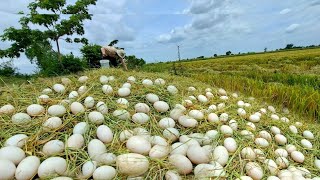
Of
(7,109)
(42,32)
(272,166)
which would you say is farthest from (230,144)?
(42,32)

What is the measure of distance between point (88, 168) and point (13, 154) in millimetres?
379

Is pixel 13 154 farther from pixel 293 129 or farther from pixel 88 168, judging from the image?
pixel 293 129

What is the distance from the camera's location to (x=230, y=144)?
1.74m

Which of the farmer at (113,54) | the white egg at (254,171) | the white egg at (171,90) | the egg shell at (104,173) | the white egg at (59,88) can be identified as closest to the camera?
the egg shell at (104,173)

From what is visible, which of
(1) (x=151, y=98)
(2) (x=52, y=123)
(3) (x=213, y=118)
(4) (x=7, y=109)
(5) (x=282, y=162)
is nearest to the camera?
(2) (x=52, y=123)

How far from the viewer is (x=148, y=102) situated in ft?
6.95

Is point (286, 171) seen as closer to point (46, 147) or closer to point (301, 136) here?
point (301, 136)

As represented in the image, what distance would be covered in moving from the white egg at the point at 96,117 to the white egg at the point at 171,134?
1.24ft

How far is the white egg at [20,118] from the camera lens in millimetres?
1776

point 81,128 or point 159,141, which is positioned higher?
point 81,128

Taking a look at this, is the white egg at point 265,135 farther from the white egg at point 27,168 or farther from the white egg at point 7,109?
→ the white egg at point 7,109

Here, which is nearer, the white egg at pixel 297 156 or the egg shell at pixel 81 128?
the egg shell at pixel 81 128

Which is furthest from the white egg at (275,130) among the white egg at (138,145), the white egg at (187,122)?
the white egg at (138,145)

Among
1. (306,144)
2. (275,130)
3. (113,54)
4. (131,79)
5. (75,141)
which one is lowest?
(306,144)
